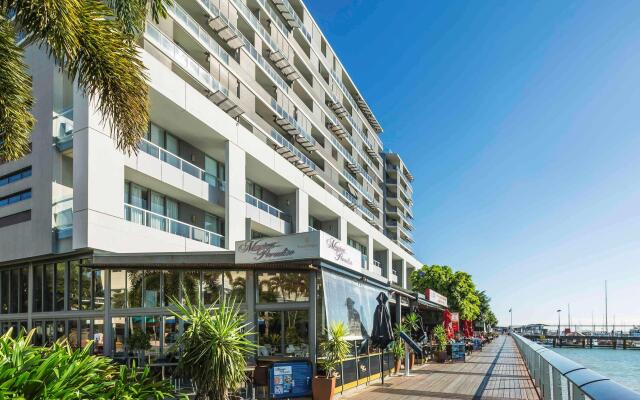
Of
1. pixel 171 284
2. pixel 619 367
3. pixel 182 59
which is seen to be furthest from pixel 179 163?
pixel 619 367

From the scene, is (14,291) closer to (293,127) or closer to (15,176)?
(15,176)

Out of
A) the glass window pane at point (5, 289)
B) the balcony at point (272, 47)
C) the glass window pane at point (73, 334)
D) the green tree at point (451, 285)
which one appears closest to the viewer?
the glass window pane at point (73, 334)

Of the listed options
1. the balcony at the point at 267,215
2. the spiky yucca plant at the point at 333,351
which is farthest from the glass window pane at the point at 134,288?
the balcony at the point at 267,215

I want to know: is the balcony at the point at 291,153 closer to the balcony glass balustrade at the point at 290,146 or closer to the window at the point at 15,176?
the balcony glass balustrade at the point at 290,146

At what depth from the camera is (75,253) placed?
20.9m

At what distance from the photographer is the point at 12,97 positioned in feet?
37.3

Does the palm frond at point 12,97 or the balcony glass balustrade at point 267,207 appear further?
the balcony glass balustrade at point 267,207

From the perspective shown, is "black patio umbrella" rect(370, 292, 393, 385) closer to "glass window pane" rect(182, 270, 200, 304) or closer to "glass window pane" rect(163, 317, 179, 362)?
"glass window pane" rect(182, 270, 200, 304)

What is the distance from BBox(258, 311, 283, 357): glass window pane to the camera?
16.6 meters

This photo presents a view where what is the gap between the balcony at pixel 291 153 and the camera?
130 feet

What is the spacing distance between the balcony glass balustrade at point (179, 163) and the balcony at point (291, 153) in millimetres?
10080

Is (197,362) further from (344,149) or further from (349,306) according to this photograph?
(344,149)

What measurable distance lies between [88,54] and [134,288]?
10657mm

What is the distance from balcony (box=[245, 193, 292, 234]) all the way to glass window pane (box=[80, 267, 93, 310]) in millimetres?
11714
